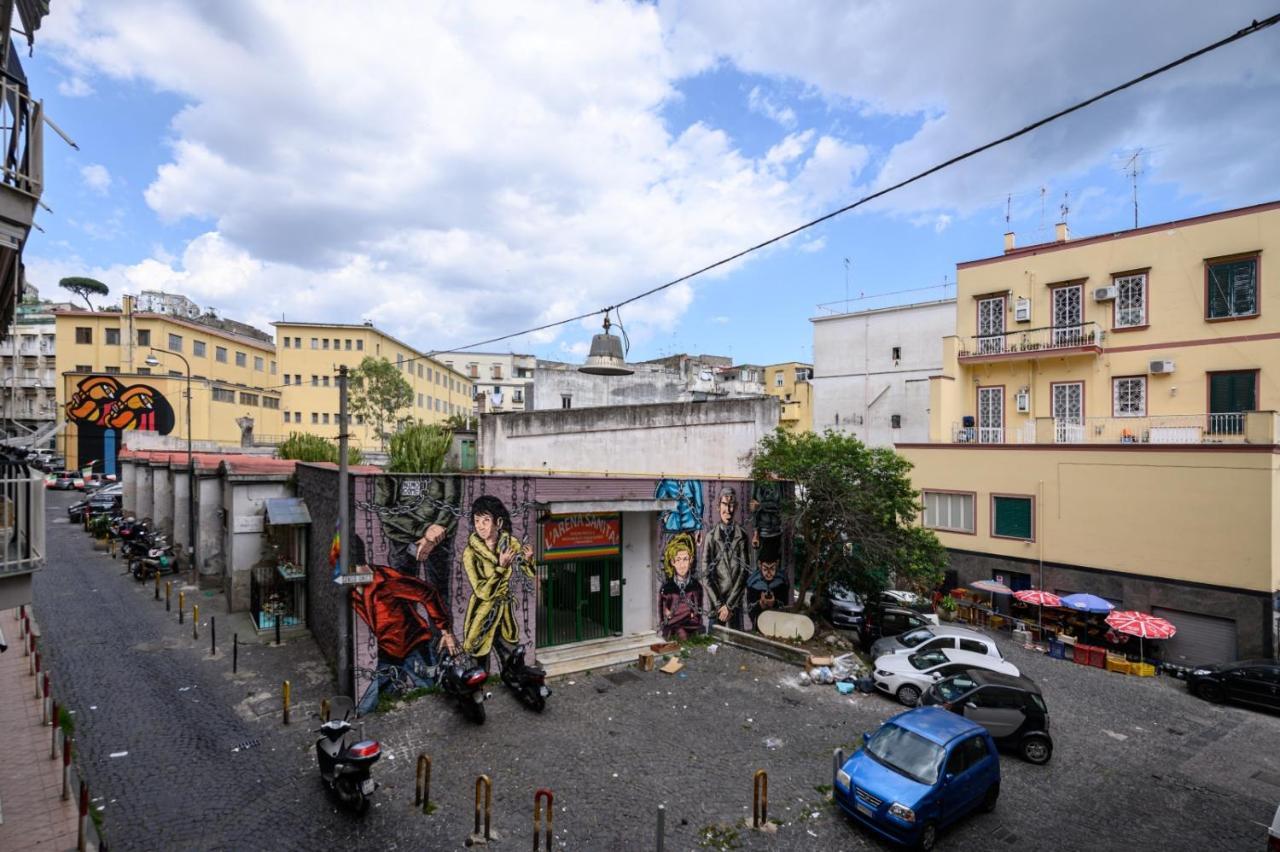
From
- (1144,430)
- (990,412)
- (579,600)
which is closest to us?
(579,600)

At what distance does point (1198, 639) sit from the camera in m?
18.3

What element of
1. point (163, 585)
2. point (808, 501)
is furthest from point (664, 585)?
point (163, 585)

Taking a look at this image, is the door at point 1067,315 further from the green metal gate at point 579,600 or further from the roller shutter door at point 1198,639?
the green metal gate at point 579,600

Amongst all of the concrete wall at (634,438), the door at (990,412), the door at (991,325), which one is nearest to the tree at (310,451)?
the concrete wall at (634,438)

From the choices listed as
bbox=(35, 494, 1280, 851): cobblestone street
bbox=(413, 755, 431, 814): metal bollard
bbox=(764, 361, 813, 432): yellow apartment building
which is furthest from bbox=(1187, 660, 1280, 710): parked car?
bbox=(764, 361, 813, 432): yellow apartment building

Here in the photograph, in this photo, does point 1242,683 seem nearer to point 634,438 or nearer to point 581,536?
point 581,536

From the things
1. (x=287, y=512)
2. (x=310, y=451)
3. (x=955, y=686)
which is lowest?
(x=955, y=686)

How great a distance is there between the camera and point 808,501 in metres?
17.6

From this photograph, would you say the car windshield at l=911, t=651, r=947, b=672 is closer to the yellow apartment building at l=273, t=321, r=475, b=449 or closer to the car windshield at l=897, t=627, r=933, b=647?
the car windshield at l=897, t=627, r=933, b=647

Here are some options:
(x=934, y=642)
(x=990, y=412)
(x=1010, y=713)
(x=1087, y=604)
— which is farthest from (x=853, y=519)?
(x=990, y=412)

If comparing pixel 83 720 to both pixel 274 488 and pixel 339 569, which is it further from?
pixel 274 488

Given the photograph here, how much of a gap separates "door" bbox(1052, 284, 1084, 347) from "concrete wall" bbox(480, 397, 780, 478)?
11.9m

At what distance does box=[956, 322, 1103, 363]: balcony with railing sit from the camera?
909 inches

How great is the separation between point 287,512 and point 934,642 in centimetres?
1701
